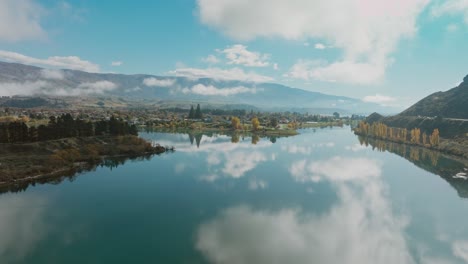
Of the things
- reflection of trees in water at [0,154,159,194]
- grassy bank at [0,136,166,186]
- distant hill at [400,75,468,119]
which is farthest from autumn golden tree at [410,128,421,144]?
reflection of trees in water at [0,154,159,194]

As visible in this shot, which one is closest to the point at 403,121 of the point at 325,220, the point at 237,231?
the point at 325,220

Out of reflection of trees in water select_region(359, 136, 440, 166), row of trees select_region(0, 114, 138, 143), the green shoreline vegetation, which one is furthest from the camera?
the green shoreline vegetation

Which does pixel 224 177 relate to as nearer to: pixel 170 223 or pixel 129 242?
pixel 170 223

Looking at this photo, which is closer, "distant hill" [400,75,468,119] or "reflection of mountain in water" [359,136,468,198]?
"reflection of mountain in water" [359,136,468,198]

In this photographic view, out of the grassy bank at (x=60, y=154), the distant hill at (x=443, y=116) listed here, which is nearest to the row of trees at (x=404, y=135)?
the distant hill at (x=443, y=116)

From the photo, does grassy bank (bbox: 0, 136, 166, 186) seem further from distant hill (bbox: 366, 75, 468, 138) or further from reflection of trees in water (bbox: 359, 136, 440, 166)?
distant hill (bbox: 366, 75, 468, 138)

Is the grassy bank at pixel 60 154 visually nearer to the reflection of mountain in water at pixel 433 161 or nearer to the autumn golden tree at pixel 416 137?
the reflection of mountain in water at pixel 433 161
